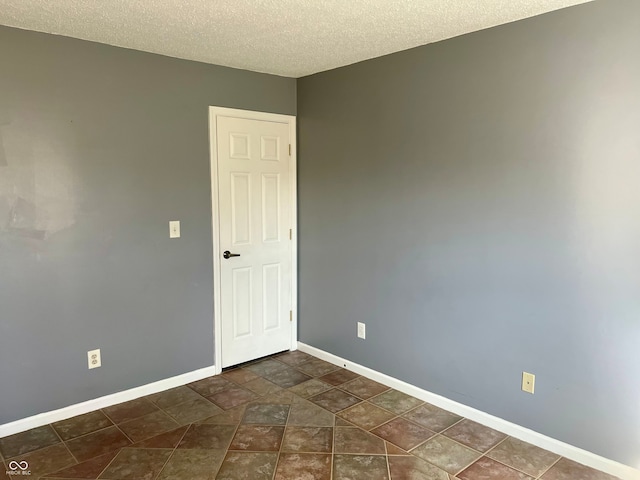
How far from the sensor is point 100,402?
2961mm

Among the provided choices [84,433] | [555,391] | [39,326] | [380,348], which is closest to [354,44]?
[380,348]

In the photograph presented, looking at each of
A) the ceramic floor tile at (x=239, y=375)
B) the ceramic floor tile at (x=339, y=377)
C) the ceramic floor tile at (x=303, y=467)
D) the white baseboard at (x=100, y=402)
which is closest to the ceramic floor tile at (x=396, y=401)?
the ceramic floor tile at (x=339, y=377)

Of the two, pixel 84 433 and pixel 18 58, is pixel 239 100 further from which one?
pixel 84 433

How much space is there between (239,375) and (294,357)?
54 centimetres

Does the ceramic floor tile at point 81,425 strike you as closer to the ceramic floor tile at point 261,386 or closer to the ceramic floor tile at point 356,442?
the ceramic floor tile at point 261,386

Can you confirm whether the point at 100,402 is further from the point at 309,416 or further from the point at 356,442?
the point at 356,442

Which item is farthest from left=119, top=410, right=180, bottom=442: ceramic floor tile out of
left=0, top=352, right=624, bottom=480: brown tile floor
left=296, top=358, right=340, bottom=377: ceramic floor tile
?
left=296, top=358, right=340, bottom=377: ceramic floor tile

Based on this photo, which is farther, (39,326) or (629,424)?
(39,326)

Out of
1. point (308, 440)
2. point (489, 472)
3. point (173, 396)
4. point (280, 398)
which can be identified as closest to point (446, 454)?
point (489, 472)

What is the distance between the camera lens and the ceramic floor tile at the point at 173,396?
121 inches

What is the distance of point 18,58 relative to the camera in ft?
8.32

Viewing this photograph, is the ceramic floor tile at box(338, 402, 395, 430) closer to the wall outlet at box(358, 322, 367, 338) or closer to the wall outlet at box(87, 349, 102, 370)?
the wall outlet at box(358, 322, 367, 338)

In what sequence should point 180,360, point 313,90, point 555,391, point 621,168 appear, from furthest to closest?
point 313,90 < point 180,360 < point 555,391 < point 621,168

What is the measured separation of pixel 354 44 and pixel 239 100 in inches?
41.6
